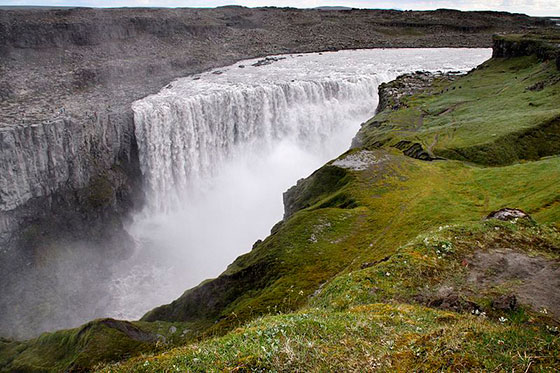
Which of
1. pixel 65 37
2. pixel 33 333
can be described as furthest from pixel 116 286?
pixel 65 37

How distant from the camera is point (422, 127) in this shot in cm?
4250

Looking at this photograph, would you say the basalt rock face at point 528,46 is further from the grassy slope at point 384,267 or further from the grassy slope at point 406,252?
the grassy slope at point 384,267

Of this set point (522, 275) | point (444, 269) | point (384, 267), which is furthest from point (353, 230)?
point (522, 275)

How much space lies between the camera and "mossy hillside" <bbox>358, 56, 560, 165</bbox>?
32.4 m

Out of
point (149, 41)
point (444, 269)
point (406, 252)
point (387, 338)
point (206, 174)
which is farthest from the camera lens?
point (149, 41)

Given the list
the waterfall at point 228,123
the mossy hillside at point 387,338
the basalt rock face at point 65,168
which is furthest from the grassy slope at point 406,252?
the basalt rock face at point 65,168

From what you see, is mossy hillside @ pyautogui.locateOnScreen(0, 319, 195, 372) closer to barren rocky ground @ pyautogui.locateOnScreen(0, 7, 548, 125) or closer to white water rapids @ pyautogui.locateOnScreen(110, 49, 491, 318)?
white water rapids @ pyautogui.locateOnScreen(110, 49, 491, 318)

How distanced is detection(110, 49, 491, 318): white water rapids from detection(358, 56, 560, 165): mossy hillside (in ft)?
42.6

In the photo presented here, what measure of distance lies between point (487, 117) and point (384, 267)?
107 feet

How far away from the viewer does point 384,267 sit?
14.1 metres

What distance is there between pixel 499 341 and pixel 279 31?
128 m

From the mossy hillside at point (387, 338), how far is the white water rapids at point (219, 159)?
30765 mm

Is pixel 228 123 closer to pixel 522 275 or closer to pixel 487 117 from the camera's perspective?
pixel 487 117

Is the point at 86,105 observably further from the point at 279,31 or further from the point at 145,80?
the point at 279,31
